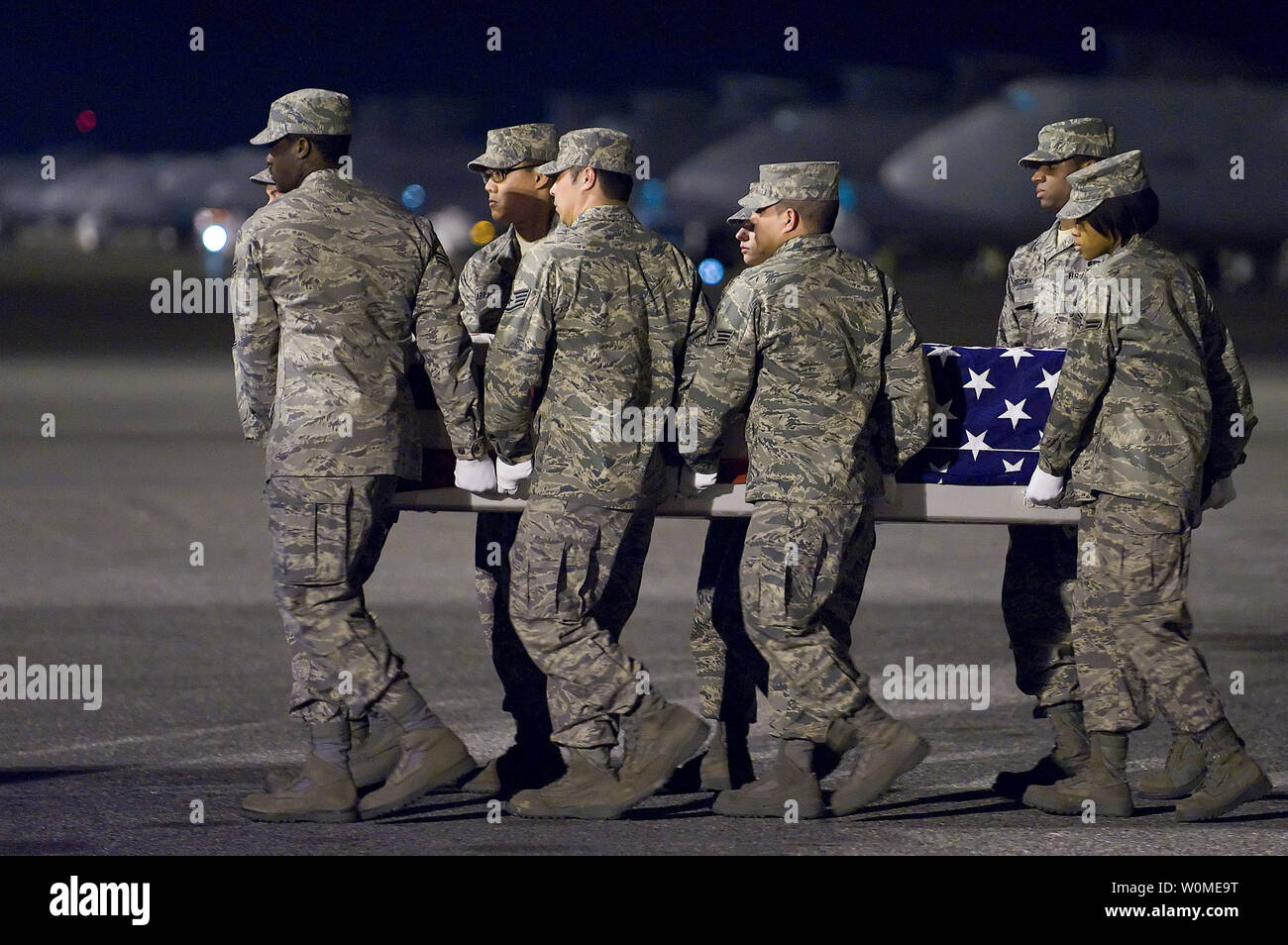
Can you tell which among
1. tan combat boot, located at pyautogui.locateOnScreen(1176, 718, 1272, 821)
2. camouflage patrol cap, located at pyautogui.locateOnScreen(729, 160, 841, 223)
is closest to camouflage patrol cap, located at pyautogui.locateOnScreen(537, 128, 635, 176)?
camouflage patrol cap, located at pyautogui.locateOnScreen(729, 160, 841, 223)

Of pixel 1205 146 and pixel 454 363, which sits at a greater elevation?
pixel 1205 146

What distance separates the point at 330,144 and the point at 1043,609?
2.90 meters

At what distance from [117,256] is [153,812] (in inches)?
3726

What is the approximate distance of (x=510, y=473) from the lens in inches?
242

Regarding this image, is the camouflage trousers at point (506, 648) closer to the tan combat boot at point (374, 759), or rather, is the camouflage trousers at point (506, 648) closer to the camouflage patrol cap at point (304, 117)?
the tan combat boot at point (374, 759)

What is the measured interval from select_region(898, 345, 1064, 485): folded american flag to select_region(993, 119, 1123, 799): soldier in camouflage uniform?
355mm

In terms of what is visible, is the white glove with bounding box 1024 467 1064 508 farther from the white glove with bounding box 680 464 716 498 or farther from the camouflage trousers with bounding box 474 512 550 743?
the camouflage trousers with bounding box 474 512 550 743

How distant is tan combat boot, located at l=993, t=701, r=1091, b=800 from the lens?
6.66 meters

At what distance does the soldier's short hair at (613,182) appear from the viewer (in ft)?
20.0

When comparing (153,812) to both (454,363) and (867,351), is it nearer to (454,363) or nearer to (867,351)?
(454,363)

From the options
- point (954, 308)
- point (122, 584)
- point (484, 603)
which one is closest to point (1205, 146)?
point (954, 308)

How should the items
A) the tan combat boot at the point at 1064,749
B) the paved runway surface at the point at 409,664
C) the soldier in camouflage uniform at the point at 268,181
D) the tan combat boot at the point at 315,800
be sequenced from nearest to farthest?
1. the paved runway surface at the point at 409,664
2. the tan combat boot at the point at 315,800
3. the tan combat boot at the point at 1064,749
4. the soldier in camouflage uniform at the point at 268,181

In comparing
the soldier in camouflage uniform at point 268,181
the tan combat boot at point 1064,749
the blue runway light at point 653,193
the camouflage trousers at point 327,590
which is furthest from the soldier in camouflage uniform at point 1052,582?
the blue runway light at point 653,193

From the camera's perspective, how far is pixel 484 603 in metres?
6.75
